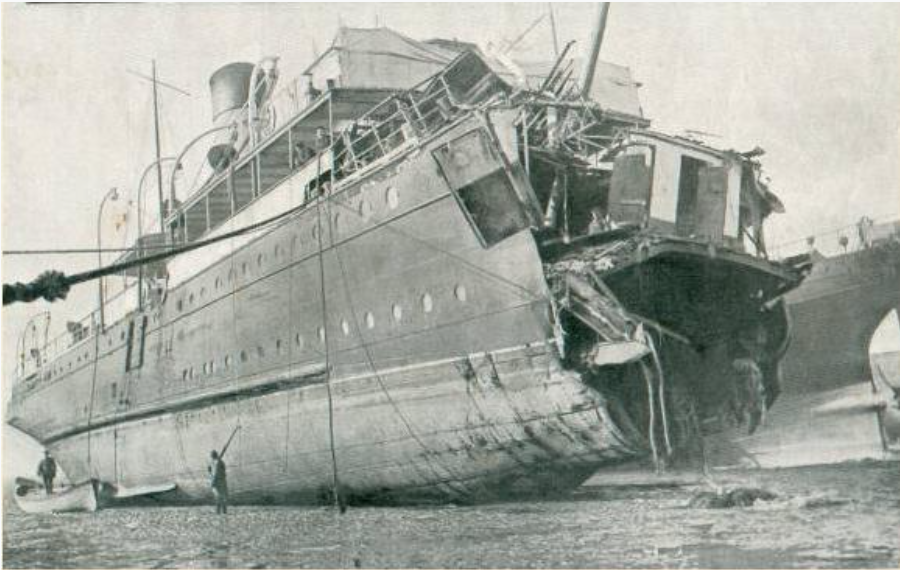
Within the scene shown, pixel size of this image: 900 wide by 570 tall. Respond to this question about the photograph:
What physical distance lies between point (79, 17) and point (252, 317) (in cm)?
567

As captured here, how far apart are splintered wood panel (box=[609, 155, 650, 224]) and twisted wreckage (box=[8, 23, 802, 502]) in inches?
1.2

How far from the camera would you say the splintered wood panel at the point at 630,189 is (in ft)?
37.3

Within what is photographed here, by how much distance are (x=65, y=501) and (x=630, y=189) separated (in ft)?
49.8

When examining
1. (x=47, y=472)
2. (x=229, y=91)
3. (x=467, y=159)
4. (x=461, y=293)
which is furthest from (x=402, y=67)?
(x=47, y=472)

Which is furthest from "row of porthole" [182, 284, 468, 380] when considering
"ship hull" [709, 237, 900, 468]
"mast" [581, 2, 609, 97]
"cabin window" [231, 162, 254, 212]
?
"ship hull" [709, 237, 900, 468]

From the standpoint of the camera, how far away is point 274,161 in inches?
686

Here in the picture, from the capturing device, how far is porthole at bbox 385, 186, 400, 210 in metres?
12.1

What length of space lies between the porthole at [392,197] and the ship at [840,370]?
→ 11.2 meters

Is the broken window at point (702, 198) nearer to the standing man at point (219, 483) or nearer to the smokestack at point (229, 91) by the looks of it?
the standing man at point (219, 483)

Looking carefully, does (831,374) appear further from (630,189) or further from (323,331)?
(323,331)

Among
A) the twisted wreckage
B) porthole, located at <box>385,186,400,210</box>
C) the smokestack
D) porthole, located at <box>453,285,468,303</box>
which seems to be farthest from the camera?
the smokestack

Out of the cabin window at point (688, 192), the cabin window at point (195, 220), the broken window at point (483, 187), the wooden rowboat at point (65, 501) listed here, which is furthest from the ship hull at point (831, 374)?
the wooden rowboat at point (65, 501)

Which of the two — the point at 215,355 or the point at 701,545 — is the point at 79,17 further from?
the point at 701,545

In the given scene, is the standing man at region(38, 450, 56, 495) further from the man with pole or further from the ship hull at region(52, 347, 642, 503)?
the man with pole
